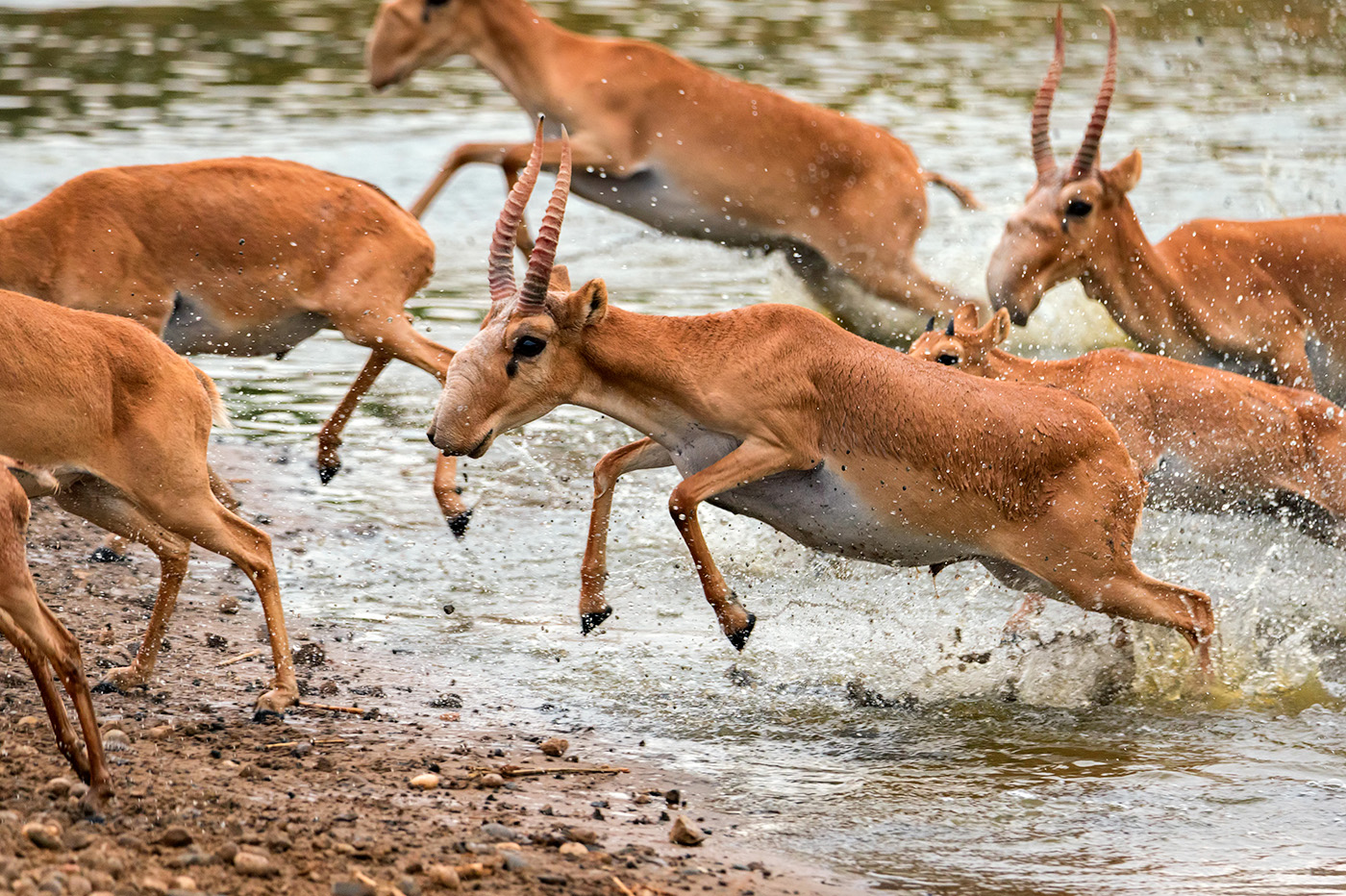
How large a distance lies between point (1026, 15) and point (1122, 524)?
75.3 ft

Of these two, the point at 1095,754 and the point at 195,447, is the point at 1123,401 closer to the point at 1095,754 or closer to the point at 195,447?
the point at 1095,754

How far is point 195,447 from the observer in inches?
281

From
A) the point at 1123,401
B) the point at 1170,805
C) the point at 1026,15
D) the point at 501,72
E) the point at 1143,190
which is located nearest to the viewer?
the point at 1170,805

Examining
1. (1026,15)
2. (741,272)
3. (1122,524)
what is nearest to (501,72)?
(741,272)

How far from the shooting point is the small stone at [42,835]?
5.40 m

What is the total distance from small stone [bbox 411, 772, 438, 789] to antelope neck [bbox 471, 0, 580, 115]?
7.26 meters

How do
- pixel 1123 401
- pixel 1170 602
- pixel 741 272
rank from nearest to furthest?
pixel 1170 602, pixel 1123 401, pixel 741 272

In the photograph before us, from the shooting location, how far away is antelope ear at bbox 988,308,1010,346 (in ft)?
28.1

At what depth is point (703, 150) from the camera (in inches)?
504

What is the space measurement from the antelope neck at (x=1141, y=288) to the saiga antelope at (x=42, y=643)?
6.97 metres

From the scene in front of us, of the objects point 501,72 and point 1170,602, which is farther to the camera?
point 501,72

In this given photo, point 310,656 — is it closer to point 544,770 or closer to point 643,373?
point 544,770

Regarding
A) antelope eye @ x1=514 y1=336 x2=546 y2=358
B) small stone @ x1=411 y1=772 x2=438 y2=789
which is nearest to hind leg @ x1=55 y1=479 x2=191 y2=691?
small stone @ x1=411 y1=772 x2=438 y2=789

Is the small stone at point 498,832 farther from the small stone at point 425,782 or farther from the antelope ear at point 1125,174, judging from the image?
the antelope ear at point 1125,174
